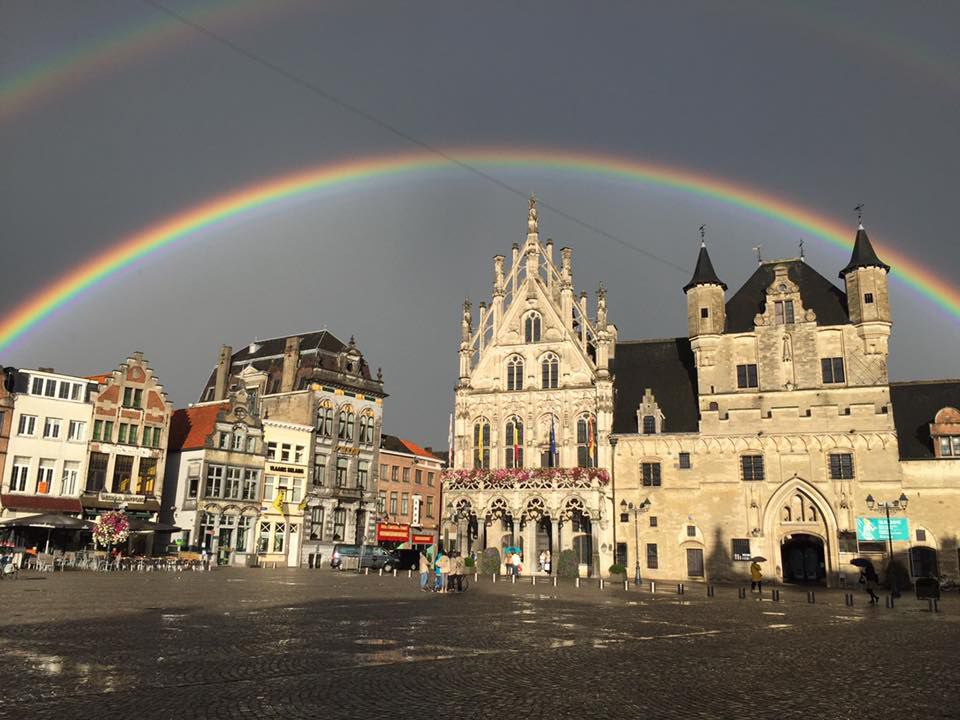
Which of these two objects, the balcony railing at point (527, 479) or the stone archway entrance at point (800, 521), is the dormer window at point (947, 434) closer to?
the stone archway entrance at point (800, 521)

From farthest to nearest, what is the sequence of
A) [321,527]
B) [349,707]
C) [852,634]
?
[321,527] → [852,634] → [349,707]

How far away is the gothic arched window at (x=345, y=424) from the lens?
230 feet

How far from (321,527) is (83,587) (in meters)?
38.0

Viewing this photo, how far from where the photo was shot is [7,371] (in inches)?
2061

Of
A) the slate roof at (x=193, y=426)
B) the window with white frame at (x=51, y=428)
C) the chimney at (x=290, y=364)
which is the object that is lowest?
the window with white frame at (x=51, y=428)

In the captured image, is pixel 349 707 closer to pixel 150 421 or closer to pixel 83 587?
pixel 83 587

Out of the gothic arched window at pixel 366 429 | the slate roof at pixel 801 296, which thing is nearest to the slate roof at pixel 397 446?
the gothic arched window at pixel 366 429

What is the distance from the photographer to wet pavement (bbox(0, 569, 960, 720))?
33.6 feet

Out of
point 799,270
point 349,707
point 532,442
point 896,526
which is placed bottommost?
point 349,707

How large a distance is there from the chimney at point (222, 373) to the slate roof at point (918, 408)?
2168 inches

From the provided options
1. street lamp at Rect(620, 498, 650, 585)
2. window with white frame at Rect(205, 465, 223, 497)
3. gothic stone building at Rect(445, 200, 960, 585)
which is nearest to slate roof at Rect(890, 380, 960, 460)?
gothic stone building at Rect(445, 200, 960, 585)

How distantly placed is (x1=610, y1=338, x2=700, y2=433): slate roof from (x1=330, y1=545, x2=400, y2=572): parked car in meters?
18.2

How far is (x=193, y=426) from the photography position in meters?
64.1

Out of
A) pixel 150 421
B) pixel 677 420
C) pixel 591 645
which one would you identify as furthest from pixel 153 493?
pixel 591 645
